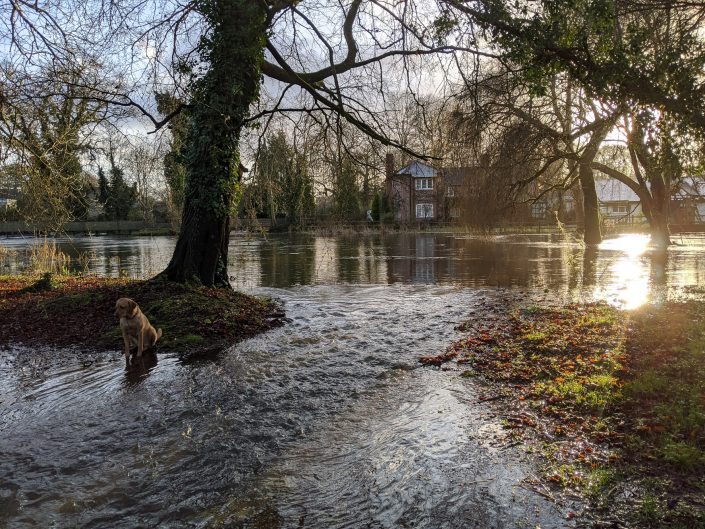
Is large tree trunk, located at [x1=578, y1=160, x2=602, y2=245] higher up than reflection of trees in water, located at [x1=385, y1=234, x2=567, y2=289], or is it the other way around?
large tree trunk, located at [x1=578, y1=160, x2=602, y2=245]

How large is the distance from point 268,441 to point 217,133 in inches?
289

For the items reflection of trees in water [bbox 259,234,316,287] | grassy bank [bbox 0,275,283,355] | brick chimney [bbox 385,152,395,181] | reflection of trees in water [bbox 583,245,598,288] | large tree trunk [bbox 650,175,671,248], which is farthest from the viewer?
large tree trunk [bbox 650,175,671,248]

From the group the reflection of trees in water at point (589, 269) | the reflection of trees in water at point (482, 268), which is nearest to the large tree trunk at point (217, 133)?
the reflection of trees in water at point (482, 268)

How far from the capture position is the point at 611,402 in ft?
17.1

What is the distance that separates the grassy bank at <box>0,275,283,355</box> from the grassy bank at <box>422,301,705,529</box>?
155 inches

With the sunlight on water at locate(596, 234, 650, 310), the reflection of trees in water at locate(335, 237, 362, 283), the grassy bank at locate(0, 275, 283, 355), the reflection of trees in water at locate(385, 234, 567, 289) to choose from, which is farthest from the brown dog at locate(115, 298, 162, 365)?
the reflection of trees in water at locate(385, 234, 567, 289)

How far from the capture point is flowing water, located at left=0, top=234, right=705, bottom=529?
3.61 metres

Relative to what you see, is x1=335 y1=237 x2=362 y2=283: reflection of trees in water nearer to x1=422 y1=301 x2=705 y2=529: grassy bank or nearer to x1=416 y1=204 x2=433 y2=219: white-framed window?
x1=422 y1=301 x2=705 y2=529: grassy bank

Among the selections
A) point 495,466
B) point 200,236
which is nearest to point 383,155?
point 200,236

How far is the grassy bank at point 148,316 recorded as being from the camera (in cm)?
850

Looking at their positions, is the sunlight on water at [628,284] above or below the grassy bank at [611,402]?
above

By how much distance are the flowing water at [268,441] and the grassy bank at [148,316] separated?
529mm

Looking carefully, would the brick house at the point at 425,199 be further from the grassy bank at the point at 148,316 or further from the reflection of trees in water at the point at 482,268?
the grassy bank at the point at 148,316

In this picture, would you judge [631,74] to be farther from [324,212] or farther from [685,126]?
[324,212]
